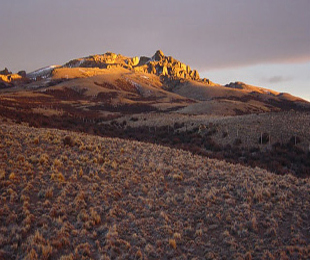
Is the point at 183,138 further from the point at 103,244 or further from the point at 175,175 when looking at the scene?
the point at 103,244

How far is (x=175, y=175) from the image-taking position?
12703 millimetres

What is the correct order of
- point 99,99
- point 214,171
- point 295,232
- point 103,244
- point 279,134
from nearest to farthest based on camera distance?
point 103,244, point 295,232, point 214,171, point 279,134, point 99,99

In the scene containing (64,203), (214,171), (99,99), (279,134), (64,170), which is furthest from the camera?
(99,99)

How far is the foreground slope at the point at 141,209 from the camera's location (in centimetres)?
689

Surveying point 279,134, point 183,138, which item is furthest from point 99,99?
point 279,134

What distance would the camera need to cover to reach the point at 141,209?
9.19m

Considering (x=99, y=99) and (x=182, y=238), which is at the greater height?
(x=99, y=99)

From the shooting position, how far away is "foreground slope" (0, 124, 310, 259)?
6.89 metres

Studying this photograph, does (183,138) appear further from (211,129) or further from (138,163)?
(138,163)

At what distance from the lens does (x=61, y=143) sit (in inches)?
637

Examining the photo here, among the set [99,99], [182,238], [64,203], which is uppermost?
[99,99]

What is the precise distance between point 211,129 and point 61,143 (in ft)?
67.9

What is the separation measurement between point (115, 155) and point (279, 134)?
19673mm

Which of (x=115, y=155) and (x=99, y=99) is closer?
(x=115, y=155)
